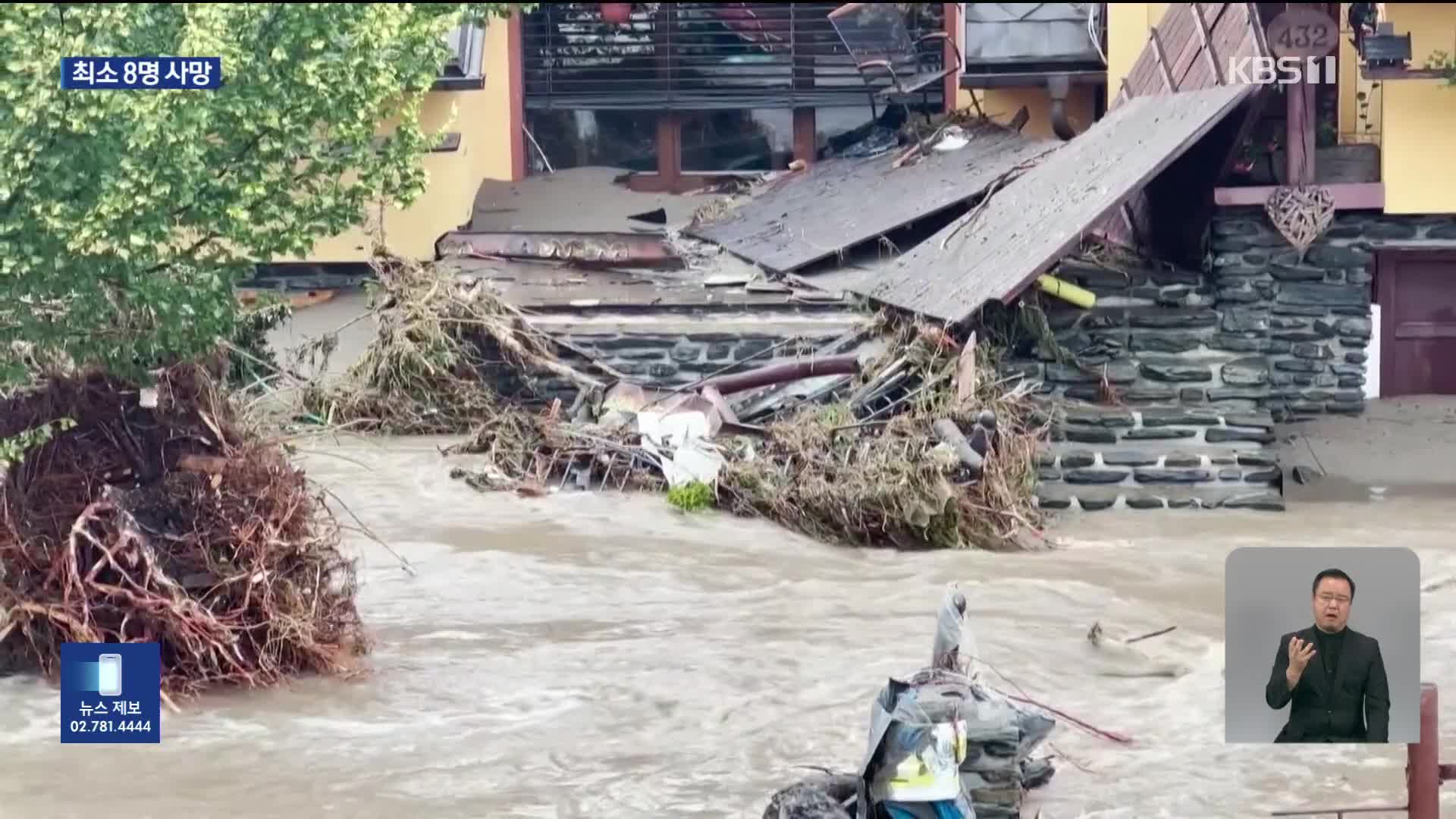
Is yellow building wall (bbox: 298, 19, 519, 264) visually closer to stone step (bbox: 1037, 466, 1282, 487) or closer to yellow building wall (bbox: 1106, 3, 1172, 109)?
yellow building wall (bbox: 1106, 3, 1172, 109)

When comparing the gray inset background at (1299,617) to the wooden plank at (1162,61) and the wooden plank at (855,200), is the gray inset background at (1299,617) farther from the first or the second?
the wooden plank at (855,200)

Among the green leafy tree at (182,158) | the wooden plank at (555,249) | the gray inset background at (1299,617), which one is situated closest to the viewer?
the gray inset background at (1299,617)

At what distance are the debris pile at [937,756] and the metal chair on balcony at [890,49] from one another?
467 inches

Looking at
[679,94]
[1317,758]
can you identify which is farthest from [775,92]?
[1317,758]

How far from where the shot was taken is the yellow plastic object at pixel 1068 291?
13156mm

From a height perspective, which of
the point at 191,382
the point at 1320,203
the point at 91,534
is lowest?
the point at 91,534

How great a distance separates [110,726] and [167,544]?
1.46 meters

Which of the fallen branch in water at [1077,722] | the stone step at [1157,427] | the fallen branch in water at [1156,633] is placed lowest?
the fallen branch in water at [1077,722]

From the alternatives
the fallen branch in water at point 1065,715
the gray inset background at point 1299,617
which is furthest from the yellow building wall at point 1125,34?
the gray inset background at point 1299,617

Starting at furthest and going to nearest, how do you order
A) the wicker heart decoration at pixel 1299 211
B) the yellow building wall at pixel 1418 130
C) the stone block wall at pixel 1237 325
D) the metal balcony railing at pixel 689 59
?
the metal balcony railing at pixel 689 59 → the yellow building wall at pixel 1418 130 → the wicker heart decoration at pixel 1299 211 → the stone block wall at pixel 1237 325

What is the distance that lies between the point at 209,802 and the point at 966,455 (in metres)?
6.06

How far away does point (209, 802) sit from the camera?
263 inches

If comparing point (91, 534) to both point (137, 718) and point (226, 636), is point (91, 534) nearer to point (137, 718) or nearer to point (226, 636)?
point (226, 636)

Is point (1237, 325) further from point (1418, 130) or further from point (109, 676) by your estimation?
point (109, 676)
